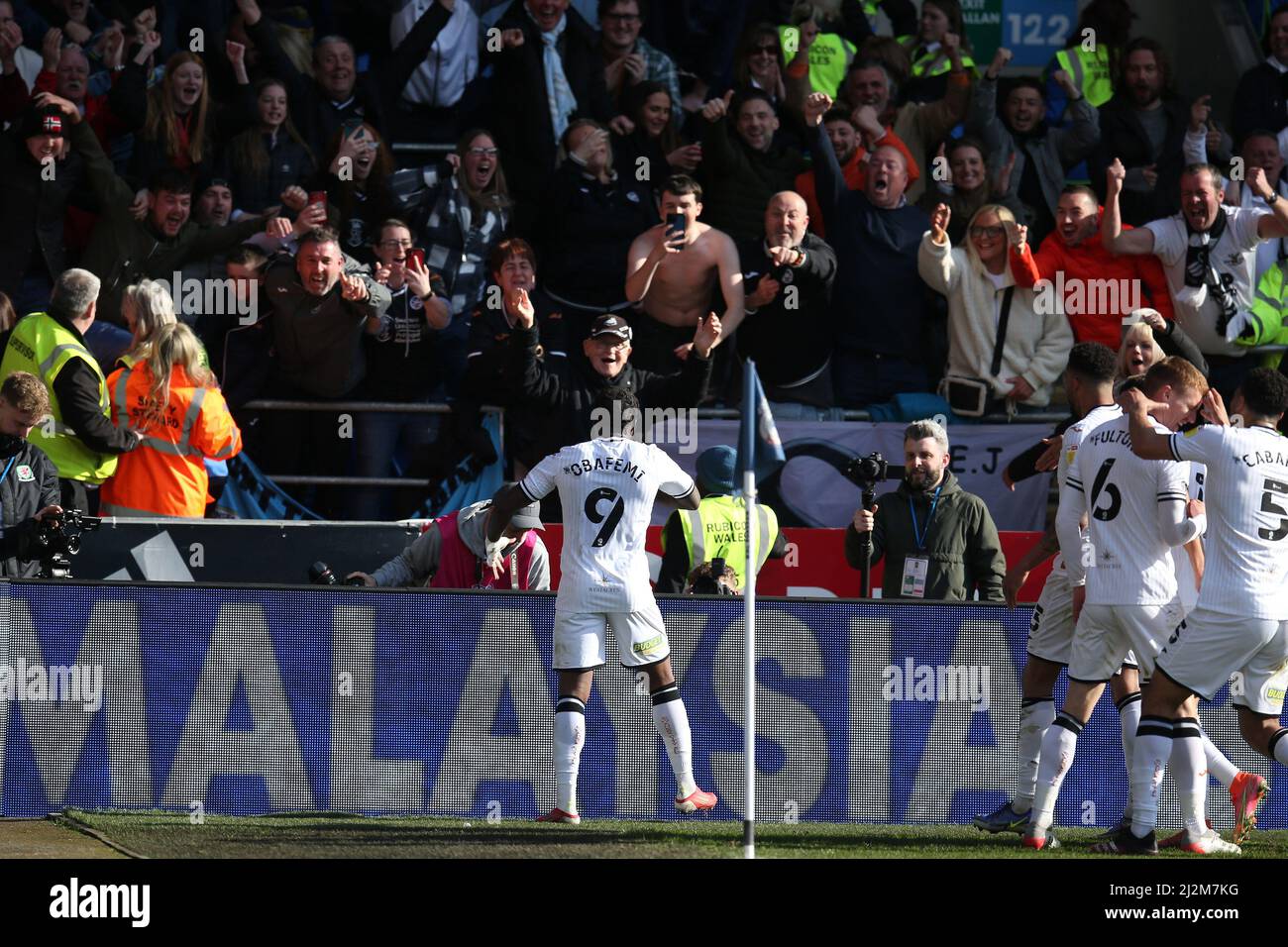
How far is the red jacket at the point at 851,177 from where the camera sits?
13.5m

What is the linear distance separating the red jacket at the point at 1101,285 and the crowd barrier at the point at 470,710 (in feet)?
12.2

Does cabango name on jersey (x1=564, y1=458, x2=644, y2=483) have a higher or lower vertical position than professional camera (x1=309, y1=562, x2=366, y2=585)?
higher

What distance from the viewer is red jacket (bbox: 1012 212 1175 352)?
43.0ft

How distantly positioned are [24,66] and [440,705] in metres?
6.82

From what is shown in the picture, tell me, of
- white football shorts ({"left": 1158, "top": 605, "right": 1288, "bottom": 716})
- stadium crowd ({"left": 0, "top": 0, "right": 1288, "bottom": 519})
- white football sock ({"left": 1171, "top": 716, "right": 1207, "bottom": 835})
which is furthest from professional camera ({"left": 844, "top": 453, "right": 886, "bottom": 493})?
white football sock ({"left": 1171, "top": 716, "right": 1207, "bottom": 835})

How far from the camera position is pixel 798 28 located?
14891 mm

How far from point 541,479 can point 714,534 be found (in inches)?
63.4

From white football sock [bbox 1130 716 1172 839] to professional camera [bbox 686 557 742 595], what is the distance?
2.55 meters

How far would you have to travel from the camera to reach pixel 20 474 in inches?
405

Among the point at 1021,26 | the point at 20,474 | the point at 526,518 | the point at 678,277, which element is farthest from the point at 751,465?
the point at 1021,26

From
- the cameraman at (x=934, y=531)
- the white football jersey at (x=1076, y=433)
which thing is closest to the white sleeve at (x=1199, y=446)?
the white football jersey at (x=1076, y=433)

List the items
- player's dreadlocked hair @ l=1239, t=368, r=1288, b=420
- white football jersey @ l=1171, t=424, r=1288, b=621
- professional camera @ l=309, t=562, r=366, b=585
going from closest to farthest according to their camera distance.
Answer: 1. white football jersey @ l=1171, t=424, r=1288, b=621
2. player's dreadlocked hair @ l=1239, t=368, r=1288, b=420
3. professional camera @ l=309, t=562, r=366, b=585

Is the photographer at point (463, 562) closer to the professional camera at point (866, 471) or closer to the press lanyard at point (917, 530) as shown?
the professional camera at point (866, 471)

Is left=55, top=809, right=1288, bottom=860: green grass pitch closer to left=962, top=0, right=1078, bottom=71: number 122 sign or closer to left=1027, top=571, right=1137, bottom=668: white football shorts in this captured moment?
left=1027, top=571, right=1137, bottom=668: white football shorts
